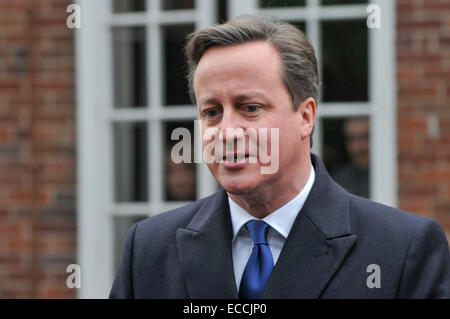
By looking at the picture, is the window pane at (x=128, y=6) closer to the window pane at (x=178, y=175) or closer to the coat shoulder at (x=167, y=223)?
the window pane at (x=178, y=175)

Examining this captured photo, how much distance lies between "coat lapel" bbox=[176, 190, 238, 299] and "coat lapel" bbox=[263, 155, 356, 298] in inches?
5.8

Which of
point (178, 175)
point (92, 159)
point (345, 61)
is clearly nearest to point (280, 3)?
point (345, 61)

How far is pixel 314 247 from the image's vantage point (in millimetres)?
2252

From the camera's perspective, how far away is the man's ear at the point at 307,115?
2.33 meters

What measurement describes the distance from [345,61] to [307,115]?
229 cm

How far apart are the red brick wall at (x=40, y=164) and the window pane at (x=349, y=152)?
1.58 m

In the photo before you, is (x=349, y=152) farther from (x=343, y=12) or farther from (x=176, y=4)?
(x=176, y=4)

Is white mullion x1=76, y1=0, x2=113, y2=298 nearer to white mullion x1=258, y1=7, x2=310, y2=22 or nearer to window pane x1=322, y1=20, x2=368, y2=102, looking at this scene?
white mullion x1=258, y1=7, x2=310, y2=22

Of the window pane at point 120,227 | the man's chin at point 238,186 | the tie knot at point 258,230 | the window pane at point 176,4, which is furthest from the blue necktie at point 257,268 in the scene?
the window pane at point 176,4

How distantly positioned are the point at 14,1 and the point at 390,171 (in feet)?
8.36

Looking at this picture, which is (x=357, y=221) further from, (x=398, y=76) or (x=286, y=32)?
(x=398, y=76)

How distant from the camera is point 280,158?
2.25 meters

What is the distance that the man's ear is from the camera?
2328mm

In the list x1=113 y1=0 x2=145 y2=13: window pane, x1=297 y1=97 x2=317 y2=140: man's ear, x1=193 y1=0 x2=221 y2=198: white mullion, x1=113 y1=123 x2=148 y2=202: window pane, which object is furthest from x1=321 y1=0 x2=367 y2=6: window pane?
x1=297 y1=97 x2=317 y2=140: man's ear
